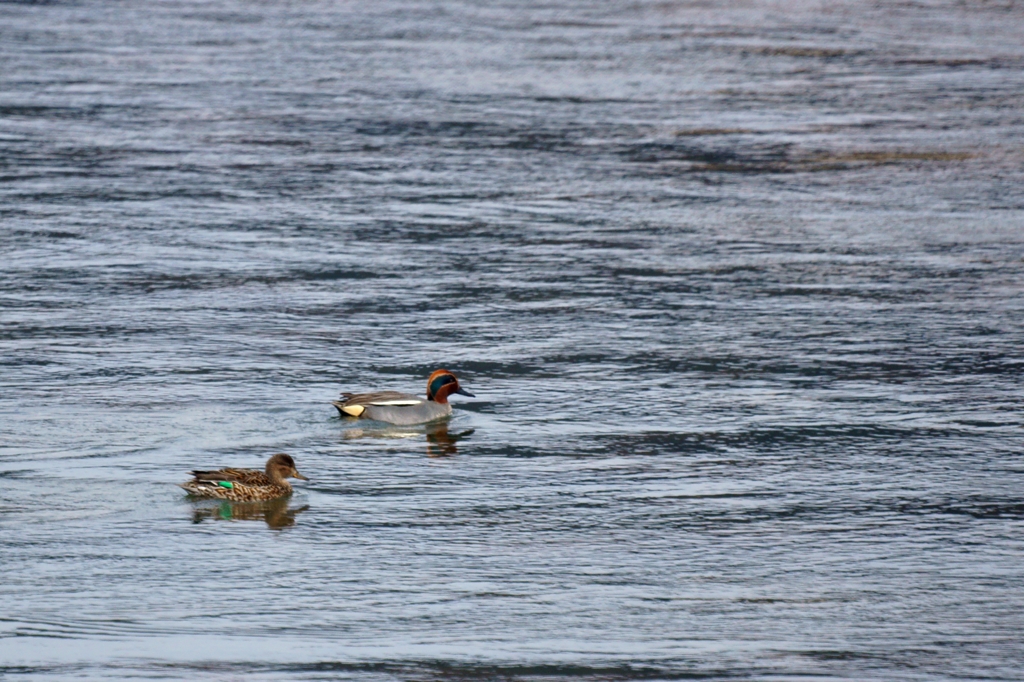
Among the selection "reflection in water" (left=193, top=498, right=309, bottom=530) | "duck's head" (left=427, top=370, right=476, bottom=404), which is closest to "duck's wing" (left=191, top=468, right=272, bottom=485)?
"reflection in water" (left=193, top=498, right=309, bottom=530)

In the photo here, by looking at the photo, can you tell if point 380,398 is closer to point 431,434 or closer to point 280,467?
point 431,434

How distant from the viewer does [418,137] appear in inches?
894

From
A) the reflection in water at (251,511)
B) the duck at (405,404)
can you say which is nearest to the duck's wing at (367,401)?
the duck at (405,404)

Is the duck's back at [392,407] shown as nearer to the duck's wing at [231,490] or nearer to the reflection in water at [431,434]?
the reflection in water at [431,434]

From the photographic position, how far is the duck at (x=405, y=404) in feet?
39.8

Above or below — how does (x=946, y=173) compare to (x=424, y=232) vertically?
above

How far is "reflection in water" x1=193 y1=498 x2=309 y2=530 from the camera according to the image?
10.4 metres

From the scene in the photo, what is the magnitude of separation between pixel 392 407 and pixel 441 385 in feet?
1.42

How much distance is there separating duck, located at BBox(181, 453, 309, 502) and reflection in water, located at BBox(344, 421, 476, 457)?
140cm

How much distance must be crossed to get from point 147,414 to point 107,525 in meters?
2.22

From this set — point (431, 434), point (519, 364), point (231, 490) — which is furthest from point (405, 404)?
point (231, 490)

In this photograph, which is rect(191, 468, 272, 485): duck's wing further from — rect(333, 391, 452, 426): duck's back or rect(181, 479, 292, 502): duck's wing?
rect(333, 391, 452, 426): duck's back

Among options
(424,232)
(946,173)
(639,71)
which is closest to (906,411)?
(424,232)

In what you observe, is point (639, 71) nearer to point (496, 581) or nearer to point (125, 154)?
point (125, 154)
